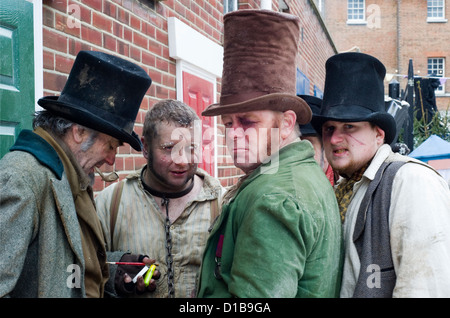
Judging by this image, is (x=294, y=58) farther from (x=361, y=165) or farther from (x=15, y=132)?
(x=15, y=132)

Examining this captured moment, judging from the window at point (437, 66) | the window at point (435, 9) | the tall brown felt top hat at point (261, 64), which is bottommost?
the tall brown felt top hat at point (261, 64)

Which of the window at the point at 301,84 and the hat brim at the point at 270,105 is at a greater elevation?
the window at the point at 301,84

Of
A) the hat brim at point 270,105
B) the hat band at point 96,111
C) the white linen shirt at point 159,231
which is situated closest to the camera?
the hat brim at point 270,105

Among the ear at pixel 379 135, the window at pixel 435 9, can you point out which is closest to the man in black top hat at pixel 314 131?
the ear at pixel 379 135

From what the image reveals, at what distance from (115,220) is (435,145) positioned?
11.3 feet

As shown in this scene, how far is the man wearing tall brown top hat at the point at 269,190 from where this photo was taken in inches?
59.5

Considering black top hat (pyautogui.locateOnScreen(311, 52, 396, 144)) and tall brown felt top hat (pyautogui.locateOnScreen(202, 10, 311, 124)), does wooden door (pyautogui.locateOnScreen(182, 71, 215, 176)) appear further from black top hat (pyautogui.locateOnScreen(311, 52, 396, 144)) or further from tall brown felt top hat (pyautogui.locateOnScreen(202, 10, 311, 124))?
tall brown felt top hat (pyautogui.locateOnScreen(202, 10, 311, 124))

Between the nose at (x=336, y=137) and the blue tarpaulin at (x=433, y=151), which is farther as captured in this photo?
the blue tarpaulin at (x=433, y=151)

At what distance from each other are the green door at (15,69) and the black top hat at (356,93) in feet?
4.94

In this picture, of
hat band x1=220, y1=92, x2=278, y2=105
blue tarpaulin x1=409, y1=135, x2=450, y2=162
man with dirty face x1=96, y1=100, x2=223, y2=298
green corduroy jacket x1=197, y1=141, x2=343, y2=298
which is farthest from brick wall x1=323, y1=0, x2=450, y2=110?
green corduroy jacket x1=197, y1=141, x2=343, y2=298

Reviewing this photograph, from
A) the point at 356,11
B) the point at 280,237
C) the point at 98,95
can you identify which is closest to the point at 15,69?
the point at 98,95

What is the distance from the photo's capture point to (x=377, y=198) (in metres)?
1.96

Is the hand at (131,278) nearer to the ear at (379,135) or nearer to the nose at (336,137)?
the nose at (336,137)
